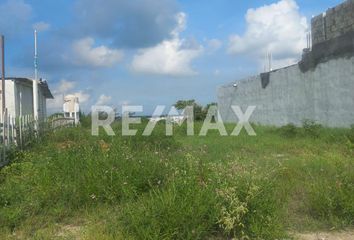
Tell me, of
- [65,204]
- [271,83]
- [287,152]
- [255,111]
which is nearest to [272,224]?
[65,204]

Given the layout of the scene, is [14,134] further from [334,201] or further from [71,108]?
[71,108]

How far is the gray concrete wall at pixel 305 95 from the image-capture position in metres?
14.5

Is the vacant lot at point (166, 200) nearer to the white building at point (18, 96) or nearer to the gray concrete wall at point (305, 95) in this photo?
the gray concrete wall at point (305, 95)

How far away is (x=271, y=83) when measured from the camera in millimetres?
22359

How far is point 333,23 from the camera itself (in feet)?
52.8

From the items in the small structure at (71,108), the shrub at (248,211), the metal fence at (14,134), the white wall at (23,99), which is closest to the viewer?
the shrub at (248,211)

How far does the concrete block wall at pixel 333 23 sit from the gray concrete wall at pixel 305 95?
3.97 feet

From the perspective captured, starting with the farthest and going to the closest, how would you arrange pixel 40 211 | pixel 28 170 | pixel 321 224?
pixel 28 170 → pixel 40 211 → pixel 321 224

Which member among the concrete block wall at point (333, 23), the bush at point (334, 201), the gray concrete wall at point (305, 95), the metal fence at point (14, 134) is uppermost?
the concrete block wall at point (333, 23)

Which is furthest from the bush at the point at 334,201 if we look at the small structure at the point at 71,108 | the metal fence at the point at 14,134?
the small structure at the point at 71,108

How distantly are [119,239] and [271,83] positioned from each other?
1879cm

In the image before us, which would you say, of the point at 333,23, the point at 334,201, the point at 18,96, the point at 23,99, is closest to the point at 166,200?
the point at 334,201

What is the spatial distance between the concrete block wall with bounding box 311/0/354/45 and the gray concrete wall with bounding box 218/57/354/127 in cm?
121

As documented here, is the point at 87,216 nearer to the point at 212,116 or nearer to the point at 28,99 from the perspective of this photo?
the point at 28,99
